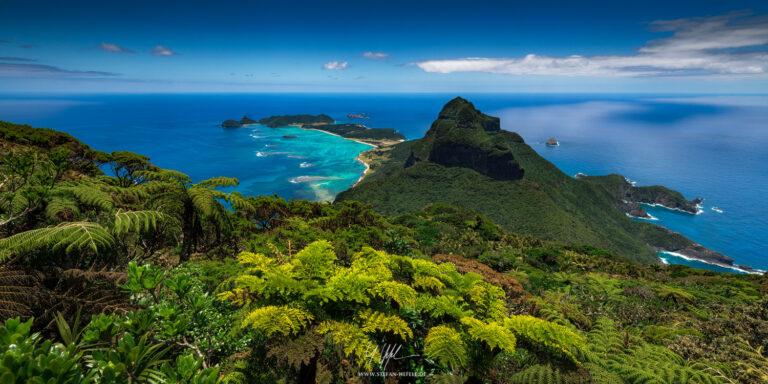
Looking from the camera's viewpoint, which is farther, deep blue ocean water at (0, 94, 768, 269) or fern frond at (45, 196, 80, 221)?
deep blue ocean water at (0, 94, 768, 269)

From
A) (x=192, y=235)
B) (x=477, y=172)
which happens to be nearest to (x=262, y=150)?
(x=477, y=172)

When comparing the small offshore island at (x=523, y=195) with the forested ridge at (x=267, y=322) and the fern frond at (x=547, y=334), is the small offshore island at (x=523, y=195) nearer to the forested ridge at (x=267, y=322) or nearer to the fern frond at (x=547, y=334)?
the forested ridge at (x=267, y=322)

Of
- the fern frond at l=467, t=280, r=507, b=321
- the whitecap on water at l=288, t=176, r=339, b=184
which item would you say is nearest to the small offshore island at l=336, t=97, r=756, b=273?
the whitecap on water at l=288, t=176, r=339, b=184

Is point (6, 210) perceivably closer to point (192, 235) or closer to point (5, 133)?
point (192, 235)

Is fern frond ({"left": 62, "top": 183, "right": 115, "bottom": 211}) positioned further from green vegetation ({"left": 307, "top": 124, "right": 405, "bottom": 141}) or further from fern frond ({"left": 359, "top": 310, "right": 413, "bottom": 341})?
green vegetation ({"left": 307, "top": 124, "right": 405, "bottom": 141})

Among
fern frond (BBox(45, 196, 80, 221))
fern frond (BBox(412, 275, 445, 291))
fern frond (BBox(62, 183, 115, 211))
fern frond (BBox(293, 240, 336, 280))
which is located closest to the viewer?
fern frond (BBox(293, 240, 336, 280))

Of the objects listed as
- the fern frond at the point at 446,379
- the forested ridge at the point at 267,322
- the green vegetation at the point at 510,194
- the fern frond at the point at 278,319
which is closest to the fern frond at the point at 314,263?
the forested ridge at the point at 267,322

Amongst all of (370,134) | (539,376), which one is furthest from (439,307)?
(370,134)
